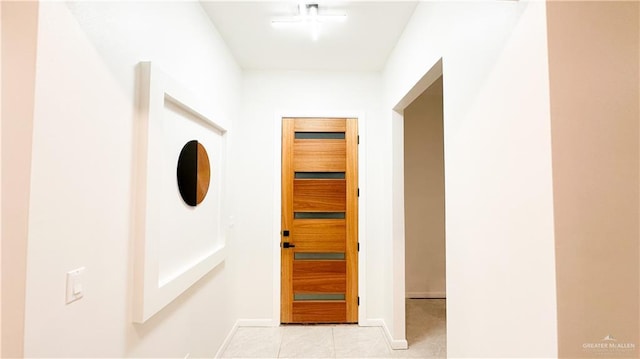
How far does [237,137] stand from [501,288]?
8.18 ft

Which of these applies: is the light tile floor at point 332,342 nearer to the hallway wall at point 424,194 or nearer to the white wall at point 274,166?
the white wall at point 274,166

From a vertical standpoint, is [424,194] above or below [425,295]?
above

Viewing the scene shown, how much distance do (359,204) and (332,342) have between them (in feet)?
4.34

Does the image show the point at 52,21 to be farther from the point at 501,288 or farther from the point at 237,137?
the point at 237,137

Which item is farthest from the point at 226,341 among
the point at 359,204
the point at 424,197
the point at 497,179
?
the point at 424,197

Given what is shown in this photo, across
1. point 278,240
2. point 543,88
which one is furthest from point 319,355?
point 543,88

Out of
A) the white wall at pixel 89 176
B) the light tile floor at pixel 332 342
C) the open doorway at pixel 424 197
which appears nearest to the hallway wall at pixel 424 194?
the open doorway at pixel 424 197

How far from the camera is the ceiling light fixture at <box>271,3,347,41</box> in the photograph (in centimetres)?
186

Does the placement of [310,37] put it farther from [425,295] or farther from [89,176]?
[425,295]

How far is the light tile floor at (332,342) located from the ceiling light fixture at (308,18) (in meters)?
2.62

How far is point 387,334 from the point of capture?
2553 millimetres

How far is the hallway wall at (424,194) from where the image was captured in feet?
11.9

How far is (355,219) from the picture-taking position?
111 inches

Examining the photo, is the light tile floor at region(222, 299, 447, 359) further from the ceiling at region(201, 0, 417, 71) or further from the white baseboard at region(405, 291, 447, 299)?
the ceiling at region(201, 0, 417, 71)
